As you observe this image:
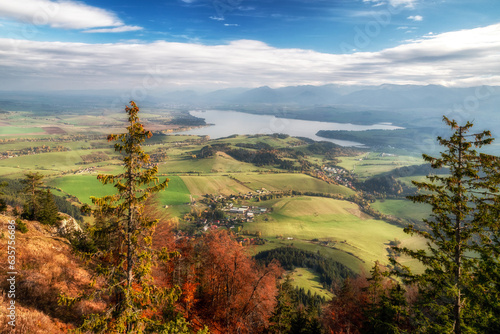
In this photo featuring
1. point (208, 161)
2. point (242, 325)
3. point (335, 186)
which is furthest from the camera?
point (208, 161)

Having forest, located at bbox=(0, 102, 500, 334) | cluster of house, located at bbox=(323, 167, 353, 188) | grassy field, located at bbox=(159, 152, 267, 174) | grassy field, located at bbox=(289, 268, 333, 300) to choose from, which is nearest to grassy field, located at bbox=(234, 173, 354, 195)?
cluster of house, located at bbox=(323, 167, 353, 188)

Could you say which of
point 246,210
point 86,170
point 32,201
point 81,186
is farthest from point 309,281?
point 86,170

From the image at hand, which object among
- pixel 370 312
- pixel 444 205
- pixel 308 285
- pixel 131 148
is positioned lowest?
pixel 308 285

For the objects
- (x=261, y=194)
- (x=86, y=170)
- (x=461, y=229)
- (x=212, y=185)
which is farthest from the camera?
(x=86, y=170)

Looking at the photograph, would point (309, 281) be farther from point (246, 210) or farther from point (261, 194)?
point (261, 194)

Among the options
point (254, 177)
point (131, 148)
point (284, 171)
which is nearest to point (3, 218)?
point (131, 148)

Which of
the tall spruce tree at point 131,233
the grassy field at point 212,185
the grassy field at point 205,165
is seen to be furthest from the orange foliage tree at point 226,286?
the grassy field at point 205,165

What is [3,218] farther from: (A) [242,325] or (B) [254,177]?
(B) [254,177]
